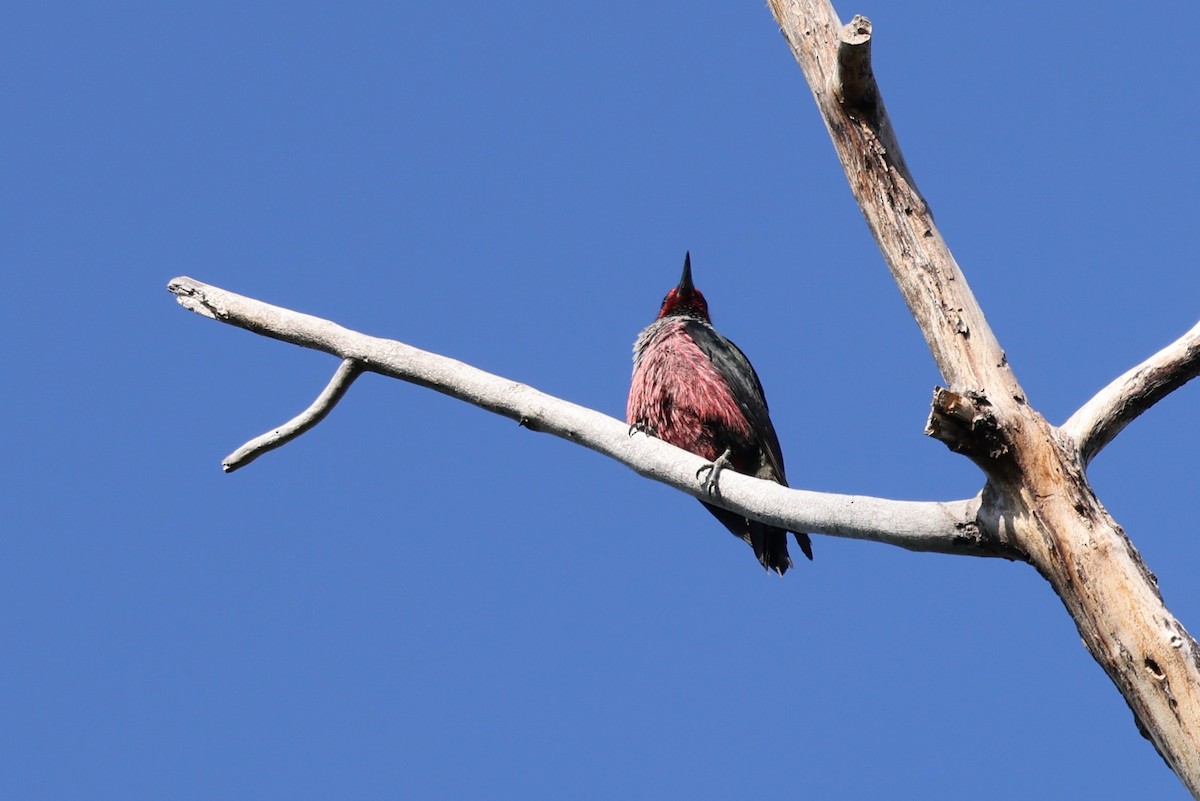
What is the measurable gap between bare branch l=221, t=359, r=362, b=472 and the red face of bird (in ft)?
8.81

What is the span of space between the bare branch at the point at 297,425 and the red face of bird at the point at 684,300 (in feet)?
8.81

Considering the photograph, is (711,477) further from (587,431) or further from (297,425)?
(297,425)

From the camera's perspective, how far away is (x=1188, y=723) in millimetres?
3197

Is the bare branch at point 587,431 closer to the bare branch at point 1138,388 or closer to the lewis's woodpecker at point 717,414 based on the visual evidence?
the bare branch at point 1138,388

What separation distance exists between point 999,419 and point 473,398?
208 cm

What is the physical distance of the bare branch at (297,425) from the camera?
4.98 m

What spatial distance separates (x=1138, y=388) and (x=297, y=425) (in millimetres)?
3133

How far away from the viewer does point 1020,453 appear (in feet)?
11.5

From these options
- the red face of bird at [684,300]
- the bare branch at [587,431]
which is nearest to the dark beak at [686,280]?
the red face of bird at [684,300]

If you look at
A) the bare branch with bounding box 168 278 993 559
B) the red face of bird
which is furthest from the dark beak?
the bare branch with bounding box 168 278 993 559

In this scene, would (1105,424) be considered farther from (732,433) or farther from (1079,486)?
(732,433)

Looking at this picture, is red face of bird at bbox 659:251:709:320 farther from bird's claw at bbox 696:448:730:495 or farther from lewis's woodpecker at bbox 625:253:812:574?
bird's claw at bbox 696:448:730:495

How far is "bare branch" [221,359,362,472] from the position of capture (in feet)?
16.3

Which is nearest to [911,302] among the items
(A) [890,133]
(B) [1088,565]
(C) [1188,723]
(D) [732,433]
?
(A) [890,133]
